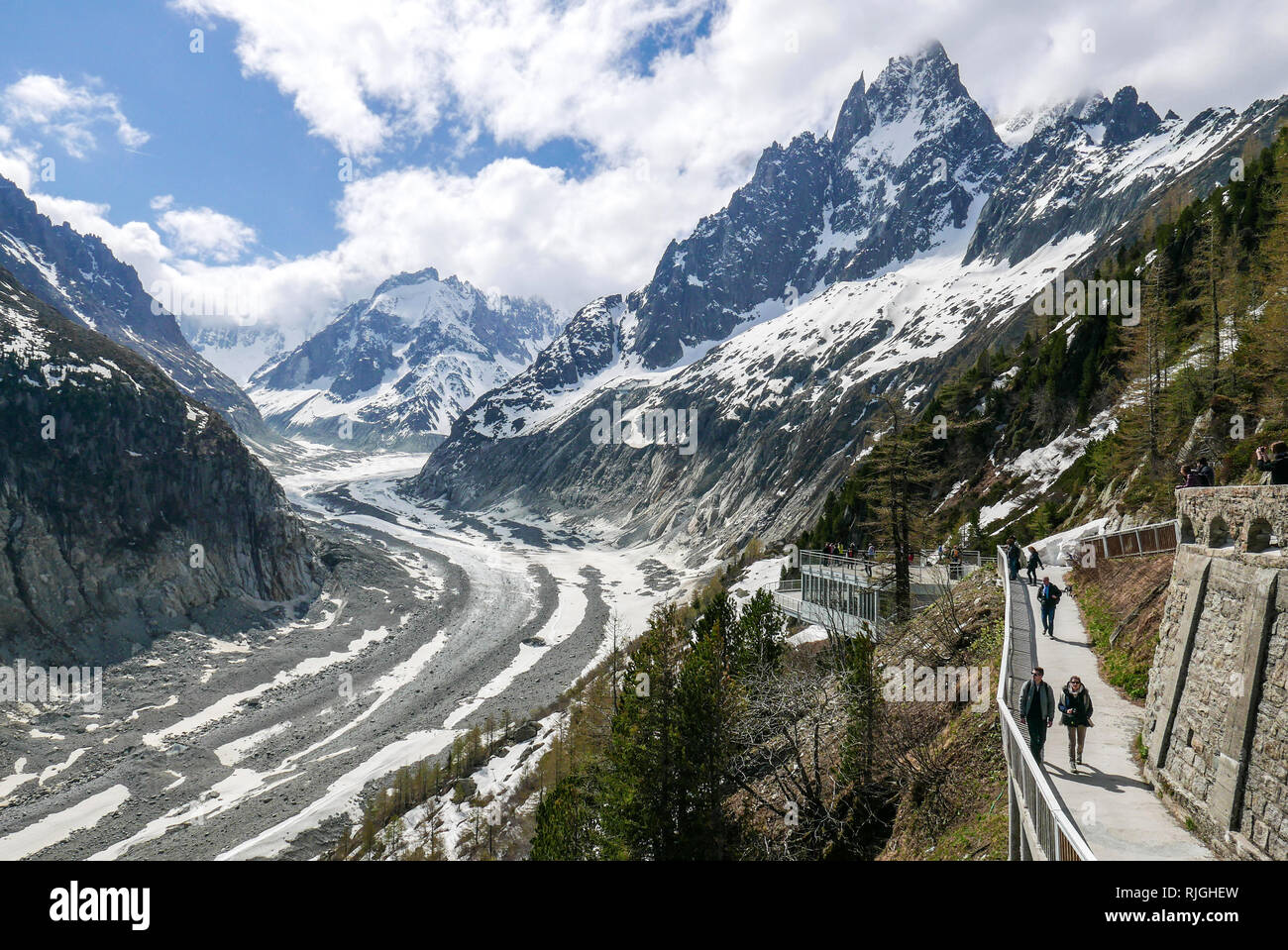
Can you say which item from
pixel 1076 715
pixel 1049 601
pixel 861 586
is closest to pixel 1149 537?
pixel 1049 601

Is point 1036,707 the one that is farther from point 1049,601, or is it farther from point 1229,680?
point 1049,601

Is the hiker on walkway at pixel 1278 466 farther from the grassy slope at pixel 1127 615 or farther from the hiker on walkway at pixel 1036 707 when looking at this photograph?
the hiker on walkway at pixel 1036 707

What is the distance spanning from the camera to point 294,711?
57.0m

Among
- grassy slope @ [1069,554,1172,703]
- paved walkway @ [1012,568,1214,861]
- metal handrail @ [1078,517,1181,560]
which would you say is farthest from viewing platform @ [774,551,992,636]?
paved walkway @ [1012,568,1214,861]

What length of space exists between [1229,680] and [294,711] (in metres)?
63.7

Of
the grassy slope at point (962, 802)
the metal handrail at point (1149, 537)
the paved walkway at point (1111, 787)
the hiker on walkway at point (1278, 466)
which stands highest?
the hiker on walkway at point (1278, 466)

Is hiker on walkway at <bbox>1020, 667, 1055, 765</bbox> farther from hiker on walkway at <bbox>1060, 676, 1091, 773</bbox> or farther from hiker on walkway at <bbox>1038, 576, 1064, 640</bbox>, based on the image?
hiker on walkway at <bbox>1038, 576, 1064, 640</bbox>

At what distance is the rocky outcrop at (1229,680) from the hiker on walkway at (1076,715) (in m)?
0.99

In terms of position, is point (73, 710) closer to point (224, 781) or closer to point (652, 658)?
point (224, 781)

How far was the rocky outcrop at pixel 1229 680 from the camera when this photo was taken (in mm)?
8266

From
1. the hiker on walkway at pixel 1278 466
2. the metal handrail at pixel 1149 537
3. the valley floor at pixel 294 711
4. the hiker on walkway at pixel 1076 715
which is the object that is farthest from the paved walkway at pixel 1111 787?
the valley floor at pixel 294 711

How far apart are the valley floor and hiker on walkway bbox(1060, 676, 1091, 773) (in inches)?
1569

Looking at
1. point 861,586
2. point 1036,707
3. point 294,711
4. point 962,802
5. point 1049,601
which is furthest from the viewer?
point 294,711

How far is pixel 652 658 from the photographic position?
76.6 feet
